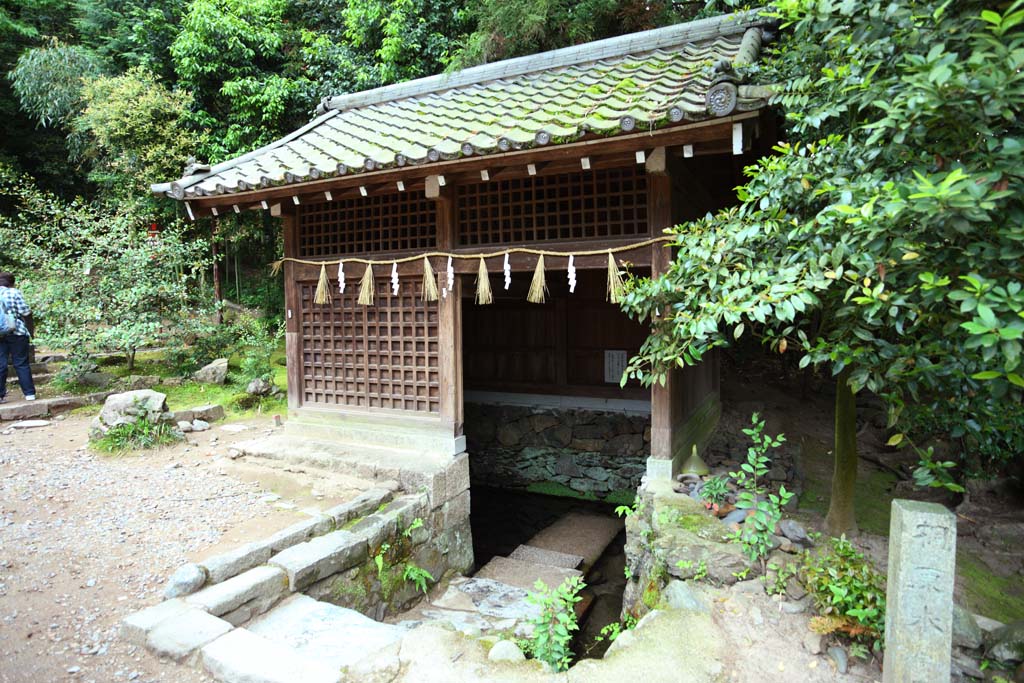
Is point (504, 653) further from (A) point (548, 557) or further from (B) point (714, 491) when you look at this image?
(A) point (548, 557)

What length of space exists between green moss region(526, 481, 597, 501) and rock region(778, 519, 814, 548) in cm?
609

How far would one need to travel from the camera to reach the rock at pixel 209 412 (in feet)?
30.1

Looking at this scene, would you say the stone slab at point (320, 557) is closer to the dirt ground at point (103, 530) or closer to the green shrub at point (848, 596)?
the dirt ground at point (103, 530)

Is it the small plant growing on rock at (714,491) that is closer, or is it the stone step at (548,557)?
the small plant growing on rock at (714,491)

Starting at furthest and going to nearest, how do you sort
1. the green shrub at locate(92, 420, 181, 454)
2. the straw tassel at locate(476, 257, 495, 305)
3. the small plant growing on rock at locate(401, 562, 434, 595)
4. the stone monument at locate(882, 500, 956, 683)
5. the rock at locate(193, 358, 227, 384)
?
the rock at locate(193, 358, 227, 384)
the green shrub at locate(92, 420, 181, 454)
the straw tassel at locate(476, 257, 495, 305)
the small plant growing on rock at locate(401, 562, 434, 595)
the stone monument at locate(882, 500, 956, 683)

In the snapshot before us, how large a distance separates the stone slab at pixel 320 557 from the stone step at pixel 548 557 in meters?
2.64

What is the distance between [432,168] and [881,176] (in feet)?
13.3

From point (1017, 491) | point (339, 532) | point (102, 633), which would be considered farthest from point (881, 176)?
point (102, 633)

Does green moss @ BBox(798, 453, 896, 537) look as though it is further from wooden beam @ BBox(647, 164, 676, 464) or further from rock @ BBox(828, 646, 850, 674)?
rock @ BBox(828, 646, 850, 674)

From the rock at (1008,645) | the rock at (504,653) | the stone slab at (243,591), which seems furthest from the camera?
the stone slab at (243,591)

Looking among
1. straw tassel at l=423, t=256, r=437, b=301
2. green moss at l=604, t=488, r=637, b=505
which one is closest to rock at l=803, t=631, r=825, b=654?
straw tassel at l=423, t=256, r=437, b=301

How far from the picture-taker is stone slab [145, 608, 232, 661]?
11.8 feet

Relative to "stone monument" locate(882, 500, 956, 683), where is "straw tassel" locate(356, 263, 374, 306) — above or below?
above

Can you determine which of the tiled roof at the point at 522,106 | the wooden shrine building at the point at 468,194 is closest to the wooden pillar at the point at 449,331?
the wooden shrine building at the point at 468,194
